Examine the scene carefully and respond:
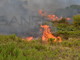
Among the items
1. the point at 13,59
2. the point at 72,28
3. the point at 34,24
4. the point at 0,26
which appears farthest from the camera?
the point at 34,24

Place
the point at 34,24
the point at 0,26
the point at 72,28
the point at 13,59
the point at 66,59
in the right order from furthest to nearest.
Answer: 1. the point at 34,24
2. the point at 0,26
3. the point at 72,28
4. the point at 66,59
5. the point at 13,59

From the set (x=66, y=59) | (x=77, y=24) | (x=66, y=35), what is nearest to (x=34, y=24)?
(x=77, y=24)

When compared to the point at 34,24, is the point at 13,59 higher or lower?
higher

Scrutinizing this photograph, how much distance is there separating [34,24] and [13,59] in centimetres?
7579

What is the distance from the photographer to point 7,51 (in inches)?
314

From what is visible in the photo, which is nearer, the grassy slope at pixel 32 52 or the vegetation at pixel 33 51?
the grassy slope at pixel 32 52

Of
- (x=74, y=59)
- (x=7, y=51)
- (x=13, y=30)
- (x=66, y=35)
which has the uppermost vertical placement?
(x=7, y=51)

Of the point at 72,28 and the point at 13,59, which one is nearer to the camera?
the point at 13,59

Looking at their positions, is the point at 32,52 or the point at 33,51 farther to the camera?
the point at 33,51

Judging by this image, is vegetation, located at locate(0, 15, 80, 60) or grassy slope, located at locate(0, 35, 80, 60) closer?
grassy slope, located at locate(0, 35, 80, 60)

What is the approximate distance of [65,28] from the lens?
115 feet

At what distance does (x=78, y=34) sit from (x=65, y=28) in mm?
7062

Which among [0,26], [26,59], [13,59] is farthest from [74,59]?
[0,26]

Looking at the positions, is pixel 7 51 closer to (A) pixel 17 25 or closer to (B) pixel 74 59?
(B) pixel 74 59
